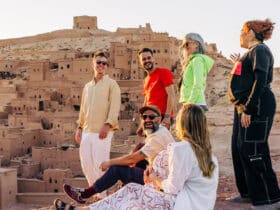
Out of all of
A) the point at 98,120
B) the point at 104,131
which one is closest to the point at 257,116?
the point at 104,131

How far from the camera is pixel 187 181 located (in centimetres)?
436

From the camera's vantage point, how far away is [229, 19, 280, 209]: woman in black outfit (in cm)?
544

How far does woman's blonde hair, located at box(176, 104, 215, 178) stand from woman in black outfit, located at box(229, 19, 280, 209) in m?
1.24

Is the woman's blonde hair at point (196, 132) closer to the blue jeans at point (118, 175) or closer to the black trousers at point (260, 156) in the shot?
the blue jeans at point (118, 175)

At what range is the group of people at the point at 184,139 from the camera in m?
4.35

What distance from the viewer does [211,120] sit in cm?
1680

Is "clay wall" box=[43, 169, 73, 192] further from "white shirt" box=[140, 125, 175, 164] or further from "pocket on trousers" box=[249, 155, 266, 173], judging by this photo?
"pocket on trousers" box=[249, 155, 266, 173]

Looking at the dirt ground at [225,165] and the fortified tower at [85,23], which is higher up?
the fortified tower at [85,23]

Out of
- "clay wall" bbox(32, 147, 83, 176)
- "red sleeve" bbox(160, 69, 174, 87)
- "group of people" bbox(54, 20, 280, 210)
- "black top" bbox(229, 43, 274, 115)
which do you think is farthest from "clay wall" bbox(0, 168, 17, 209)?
"black top" bbox(229, 43, 274, 115)

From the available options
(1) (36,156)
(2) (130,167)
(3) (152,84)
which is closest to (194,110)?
(2) (130,167)

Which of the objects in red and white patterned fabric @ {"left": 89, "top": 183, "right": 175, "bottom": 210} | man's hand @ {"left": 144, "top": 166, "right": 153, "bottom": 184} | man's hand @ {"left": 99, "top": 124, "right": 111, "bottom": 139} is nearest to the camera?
red and white patterned fabric @ {"left": 89, "top": 183, "right": 175, "bottom": 210}

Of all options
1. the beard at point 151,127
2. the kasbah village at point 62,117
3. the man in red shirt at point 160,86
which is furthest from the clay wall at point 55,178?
the beard at point 151,127

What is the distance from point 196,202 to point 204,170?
29 centimetres

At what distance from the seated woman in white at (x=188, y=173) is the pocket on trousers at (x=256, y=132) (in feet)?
3.63
